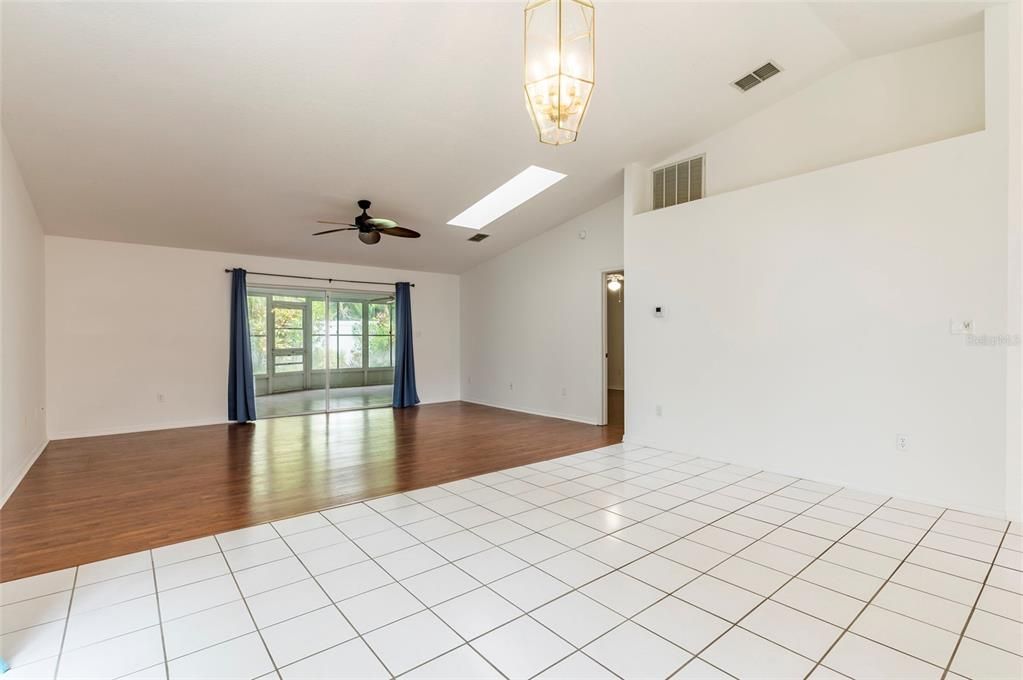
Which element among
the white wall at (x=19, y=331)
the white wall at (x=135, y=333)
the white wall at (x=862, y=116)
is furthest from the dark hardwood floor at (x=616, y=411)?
the white wall at (x=19, y=331)

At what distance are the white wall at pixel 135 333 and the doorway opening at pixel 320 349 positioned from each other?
0.48 m

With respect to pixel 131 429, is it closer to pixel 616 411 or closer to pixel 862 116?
pixel 616 411

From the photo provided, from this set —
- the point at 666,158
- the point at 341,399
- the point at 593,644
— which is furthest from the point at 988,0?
the point at 341,399

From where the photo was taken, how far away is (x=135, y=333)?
649cm

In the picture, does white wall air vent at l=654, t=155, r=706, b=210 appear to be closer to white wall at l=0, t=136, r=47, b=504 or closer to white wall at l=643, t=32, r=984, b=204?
white wall at l=643, t=32, r=984, b=204

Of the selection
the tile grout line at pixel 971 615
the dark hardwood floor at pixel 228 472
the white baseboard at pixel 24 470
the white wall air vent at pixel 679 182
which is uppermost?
the white wall air vent at pixel 679 182

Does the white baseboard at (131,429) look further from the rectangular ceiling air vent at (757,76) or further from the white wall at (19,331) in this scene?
the rectangular ceiling air vent at (757,76)

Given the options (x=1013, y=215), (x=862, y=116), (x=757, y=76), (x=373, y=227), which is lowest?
(x=1013, y=215)

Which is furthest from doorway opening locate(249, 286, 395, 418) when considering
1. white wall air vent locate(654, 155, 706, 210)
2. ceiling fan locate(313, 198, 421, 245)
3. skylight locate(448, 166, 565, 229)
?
white wall air vent locate(654, 155, 706, 210)

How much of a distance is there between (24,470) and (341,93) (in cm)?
478

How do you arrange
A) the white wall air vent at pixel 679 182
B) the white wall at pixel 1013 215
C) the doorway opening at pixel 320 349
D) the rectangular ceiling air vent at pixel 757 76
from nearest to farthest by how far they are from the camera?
the white wall at pixel 1013 215 → the rectangular ceiling air vent at pixel 757 76 → the white wall air vent at pixel 679 182 → the doorway opening at pixel 320 349

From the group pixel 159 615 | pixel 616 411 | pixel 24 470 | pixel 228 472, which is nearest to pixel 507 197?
pixel 616 411

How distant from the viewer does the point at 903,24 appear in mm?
3586

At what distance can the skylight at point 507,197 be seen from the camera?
6.02 metres
